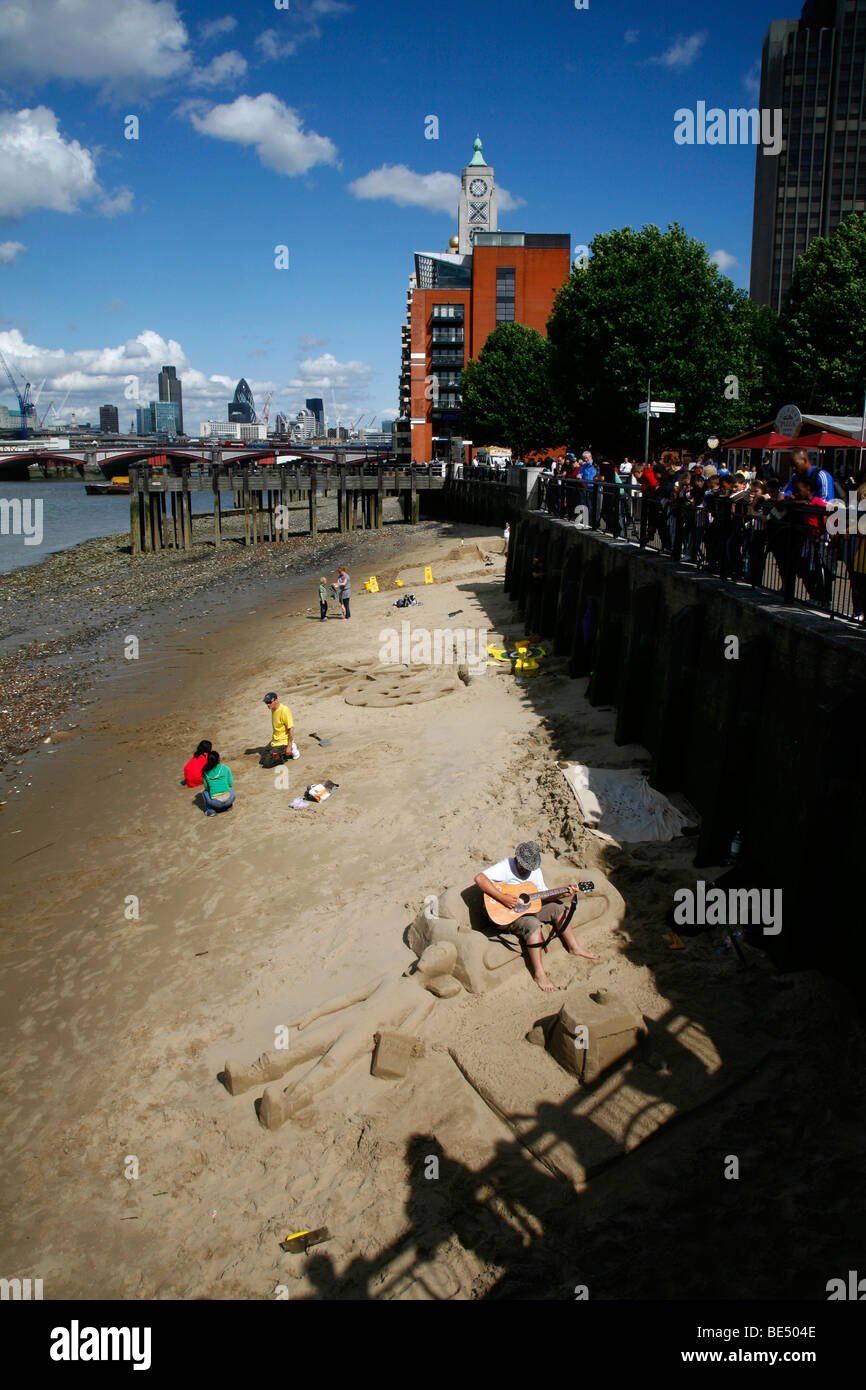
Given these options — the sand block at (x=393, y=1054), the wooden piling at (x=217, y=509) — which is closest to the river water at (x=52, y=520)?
the wooden piling at (x=217, y=509)

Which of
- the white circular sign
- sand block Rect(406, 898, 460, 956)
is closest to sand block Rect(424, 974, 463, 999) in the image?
sand block Rect(406, 898, 460, 956)

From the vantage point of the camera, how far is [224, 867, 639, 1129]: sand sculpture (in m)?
6.90

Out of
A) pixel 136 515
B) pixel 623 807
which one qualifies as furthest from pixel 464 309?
pixel 623 807

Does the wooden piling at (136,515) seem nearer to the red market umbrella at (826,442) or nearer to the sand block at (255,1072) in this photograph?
the red market umbrella at (826,442)

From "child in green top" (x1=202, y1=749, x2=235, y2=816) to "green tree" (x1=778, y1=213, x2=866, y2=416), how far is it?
107 ft

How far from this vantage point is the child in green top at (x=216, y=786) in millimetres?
12738

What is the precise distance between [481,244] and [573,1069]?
317ft

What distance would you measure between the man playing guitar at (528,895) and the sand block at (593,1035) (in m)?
0.95

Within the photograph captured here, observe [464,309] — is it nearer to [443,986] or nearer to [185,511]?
[185,511]

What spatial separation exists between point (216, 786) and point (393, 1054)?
6.64 meters

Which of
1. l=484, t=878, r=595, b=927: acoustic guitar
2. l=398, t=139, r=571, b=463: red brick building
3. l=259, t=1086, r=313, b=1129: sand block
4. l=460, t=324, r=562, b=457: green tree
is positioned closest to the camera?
l=259, t=1086, r=313, b=1129: sand block

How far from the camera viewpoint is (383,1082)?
22.7ft

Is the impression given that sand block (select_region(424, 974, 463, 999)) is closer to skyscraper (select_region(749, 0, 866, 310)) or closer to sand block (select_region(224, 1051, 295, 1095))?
sand block (select_region(224, 1051, 295, 1095))
